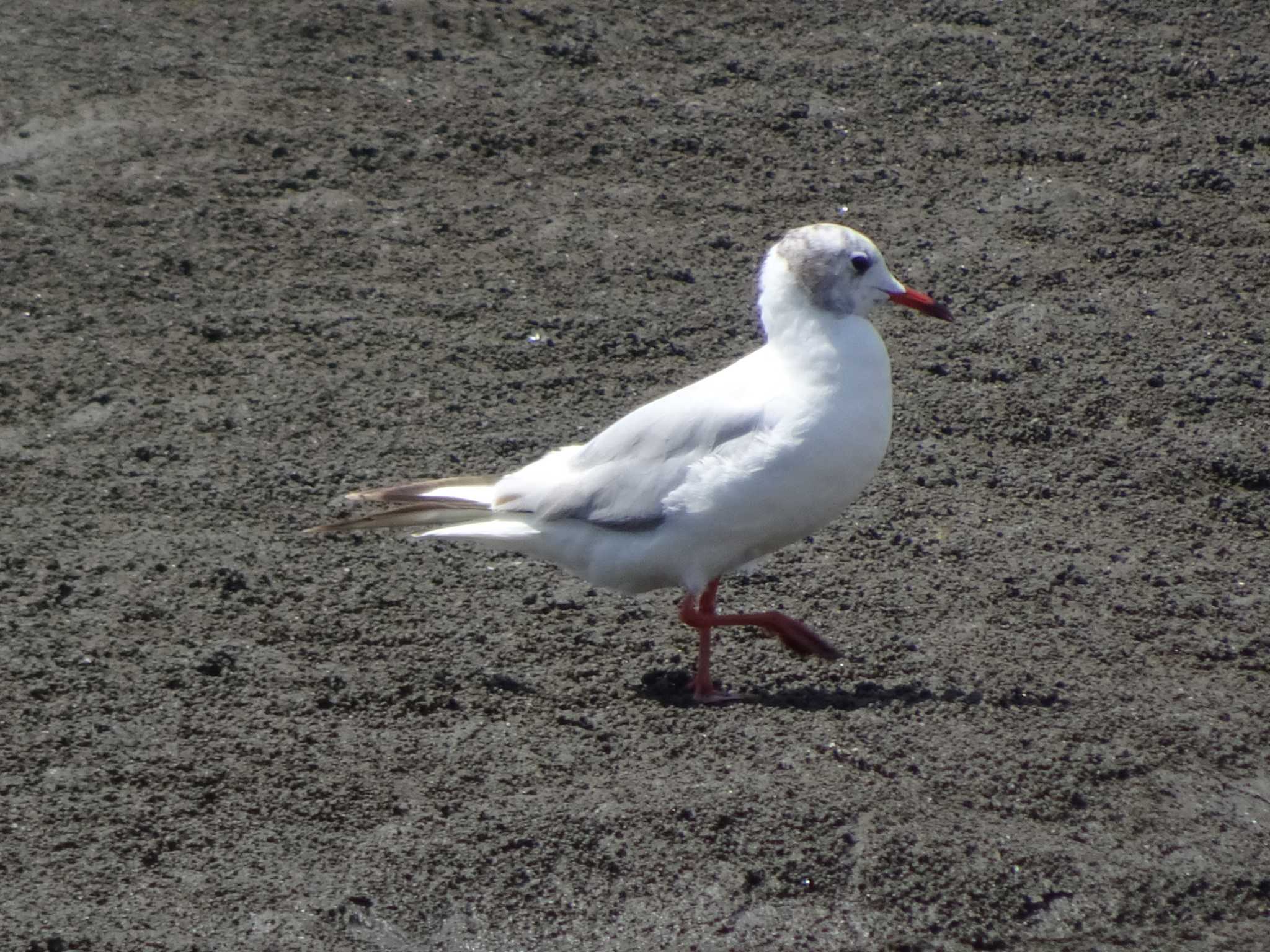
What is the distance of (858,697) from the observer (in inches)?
175

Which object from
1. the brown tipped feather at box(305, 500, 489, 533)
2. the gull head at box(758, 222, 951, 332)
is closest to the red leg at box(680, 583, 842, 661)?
the brown tipped feather at box(305, 500, 489, 533)

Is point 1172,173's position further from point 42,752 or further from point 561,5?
point 42,752

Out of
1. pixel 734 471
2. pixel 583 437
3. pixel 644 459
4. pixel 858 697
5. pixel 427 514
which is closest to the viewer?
pixel 734 471

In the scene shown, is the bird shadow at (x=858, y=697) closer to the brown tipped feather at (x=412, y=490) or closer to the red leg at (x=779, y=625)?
the red leg at (x=779, y=625)

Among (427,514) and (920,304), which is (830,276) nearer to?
(920,304)

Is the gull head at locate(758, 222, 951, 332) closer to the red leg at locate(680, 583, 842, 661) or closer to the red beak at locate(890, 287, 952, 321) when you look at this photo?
the red beak at locate(890, 287, 952, 321)

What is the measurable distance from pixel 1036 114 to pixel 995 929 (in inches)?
208

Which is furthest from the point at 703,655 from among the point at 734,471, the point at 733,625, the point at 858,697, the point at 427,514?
the point at 427,514

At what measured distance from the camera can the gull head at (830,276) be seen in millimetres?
4449

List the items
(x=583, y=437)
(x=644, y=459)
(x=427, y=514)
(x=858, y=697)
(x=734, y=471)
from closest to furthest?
(x=734, y=471) → (x=858, y=697) → (x=644, y=459) → (x=427, y=514) → (x=583, y=437)

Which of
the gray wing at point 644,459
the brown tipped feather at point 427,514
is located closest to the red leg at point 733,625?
the gray wing at point 644,459

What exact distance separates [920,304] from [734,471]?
2.66 feet

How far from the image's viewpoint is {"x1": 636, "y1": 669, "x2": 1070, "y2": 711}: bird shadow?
4359mm

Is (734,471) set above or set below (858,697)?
above
